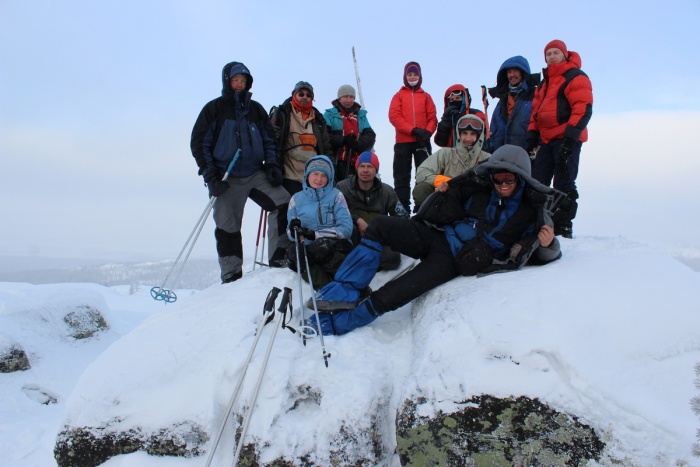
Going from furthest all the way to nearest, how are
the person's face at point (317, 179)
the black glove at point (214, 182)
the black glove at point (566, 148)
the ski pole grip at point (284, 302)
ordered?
the black glove at point (214, 182)
the black glove at point (566, 148)
the person's face at point (317, 179)
the ski pole grip at point (284, 302)

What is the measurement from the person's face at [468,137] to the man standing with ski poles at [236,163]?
2.32 meters

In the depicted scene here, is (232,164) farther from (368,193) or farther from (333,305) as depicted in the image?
(333,305)

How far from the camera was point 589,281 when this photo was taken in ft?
12.6

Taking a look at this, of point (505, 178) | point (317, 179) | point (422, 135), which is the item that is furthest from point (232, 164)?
point (505, 178)

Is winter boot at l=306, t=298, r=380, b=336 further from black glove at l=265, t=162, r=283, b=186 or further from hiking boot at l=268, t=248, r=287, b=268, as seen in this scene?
black glove at l=265, t=162, r=283, b=186

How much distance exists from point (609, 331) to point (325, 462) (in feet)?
7.23

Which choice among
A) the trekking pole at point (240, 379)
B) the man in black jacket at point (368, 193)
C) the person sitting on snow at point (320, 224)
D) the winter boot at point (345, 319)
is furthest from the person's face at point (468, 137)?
the trekking pole at point (240, 379)

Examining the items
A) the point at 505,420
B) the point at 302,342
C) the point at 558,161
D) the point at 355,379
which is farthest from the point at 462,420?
the point at 558,161

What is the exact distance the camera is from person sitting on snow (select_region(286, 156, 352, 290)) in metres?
4.95

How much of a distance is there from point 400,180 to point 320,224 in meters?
2.53

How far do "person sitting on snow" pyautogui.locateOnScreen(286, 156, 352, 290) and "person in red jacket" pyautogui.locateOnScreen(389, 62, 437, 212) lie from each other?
86.3 inches

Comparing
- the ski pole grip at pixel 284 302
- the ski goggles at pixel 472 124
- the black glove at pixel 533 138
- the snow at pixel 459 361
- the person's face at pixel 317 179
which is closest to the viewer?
the snow at pixel 459 361

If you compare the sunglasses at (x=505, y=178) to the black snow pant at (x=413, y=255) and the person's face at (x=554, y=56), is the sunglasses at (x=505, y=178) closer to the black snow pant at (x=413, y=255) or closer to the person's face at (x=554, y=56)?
the black snow pant at (x=413, y=255)

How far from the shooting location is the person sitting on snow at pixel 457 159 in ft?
18.4
